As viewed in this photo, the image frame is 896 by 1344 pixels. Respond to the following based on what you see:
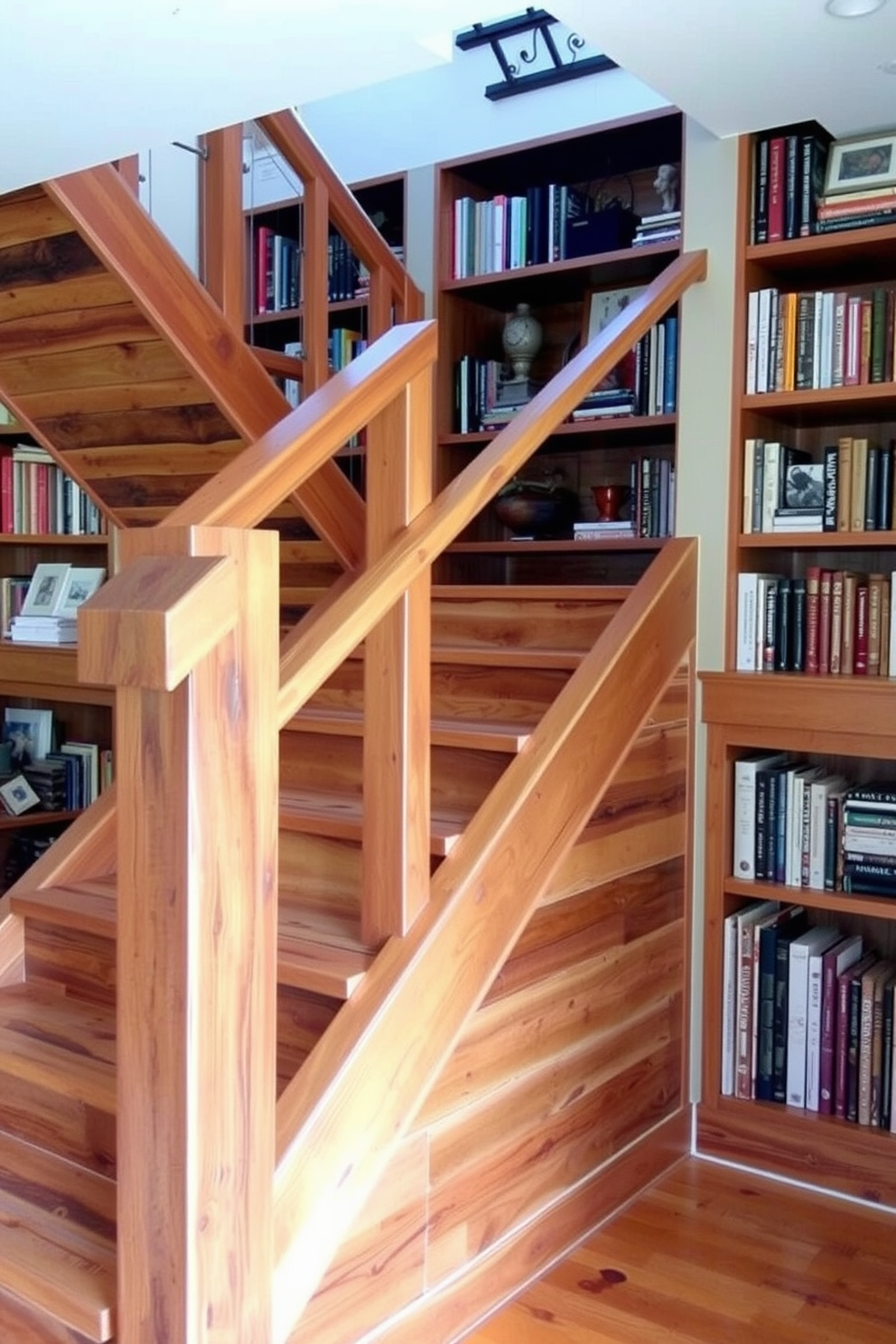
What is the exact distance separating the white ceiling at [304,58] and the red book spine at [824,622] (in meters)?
0.92

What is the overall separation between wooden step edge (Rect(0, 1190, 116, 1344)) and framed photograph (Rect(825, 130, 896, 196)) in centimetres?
235

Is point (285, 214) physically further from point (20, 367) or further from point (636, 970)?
point (636, 970)

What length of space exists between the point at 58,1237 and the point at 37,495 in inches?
115

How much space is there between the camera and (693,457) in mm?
2729

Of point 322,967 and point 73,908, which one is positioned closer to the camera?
point 322,967

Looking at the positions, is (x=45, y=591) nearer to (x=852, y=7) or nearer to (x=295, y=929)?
(x=295, y=929)

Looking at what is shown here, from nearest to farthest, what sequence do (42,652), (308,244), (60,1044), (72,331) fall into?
1. (60,1044)
2. (72,331)
3. (308,244)
4. (42,652)

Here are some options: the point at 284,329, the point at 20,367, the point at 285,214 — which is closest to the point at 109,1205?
the point at 20,367

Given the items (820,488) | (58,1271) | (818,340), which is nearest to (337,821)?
(58,1271)

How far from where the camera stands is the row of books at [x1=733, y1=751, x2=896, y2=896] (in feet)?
8.25

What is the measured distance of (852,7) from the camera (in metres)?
1.96

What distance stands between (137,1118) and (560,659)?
133 centimetres

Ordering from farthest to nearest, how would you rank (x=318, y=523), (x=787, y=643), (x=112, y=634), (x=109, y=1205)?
1. (x=318, y=523)
2. (x=787, y=643)
3. (x=109, y=1205)
4. (x=112, y=634)

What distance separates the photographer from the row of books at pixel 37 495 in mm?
4133
